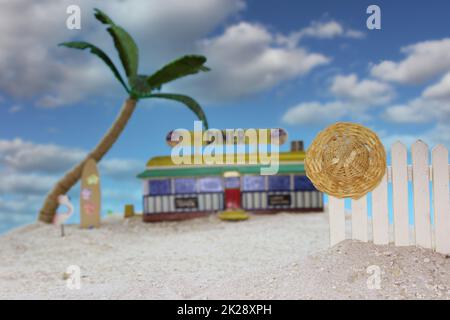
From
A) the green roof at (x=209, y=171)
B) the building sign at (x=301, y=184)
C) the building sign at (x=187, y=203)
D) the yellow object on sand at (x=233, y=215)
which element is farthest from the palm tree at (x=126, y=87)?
the building sign at (x=301, y=184)

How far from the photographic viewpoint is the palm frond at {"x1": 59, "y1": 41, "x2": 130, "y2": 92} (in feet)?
51.8

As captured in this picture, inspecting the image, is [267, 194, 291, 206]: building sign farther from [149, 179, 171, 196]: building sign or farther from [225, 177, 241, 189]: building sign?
[149, 179, 171, 196]: building sign

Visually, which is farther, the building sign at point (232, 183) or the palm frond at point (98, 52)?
the building sign at point (232, 183)

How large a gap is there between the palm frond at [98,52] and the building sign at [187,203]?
433cm

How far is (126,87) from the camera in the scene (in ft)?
55.5

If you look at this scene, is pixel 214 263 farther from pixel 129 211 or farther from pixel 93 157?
pixel 129 211

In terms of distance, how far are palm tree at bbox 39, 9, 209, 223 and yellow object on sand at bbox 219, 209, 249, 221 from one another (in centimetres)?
330

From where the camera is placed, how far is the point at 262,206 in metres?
16.8

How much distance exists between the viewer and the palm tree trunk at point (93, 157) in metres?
17.0

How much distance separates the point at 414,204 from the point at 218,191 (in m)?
10.6

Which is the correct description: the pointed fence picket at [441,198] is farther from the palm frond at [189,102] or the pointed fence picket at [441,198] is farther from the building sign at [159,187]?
the building sign at [159,187]

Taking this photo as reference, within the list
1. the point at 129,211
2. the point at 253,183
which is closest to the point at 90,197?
the point at 129,211
